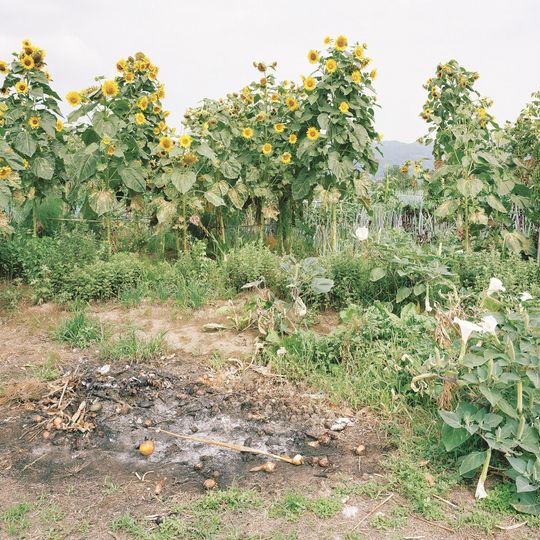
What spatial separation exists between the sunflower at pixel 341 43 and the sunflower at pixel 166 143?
169cm

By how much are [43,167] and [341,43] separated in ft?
9.59

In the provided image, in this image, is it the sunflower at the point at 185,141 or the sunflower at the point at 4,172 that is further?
the sunflower at the point at 185,141

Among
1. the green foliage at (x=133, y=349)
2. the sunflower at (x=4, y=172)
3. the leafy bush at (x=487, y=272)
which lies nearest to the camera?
the green foliage at (x=133, y=349)

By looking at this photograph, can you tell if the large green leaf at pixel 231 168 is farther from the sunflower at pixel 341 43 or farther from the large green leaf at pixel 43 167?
the large green leaf at pixel 43 167

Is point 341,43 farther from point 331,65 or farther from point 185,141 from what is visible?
point 185,141

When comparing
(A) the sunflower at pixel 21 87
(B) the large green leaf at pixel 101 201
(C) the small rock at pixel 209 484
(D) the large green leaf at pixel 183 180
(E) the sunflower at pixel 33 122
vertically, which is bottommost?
(C) the small rock at pixel 209 484

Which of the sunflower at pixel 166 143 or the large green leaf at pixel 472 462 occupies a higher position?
the sunflower at pixel 166 143

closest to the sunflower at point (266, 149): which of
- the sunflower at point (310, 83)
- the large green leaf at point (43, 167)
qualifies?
the sunflower at point (310, 83)

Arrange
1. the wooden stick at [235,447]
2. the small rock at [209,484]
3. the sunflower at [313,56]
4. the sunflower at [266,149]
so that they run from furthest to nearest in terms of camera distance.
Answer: the sunflower at [266,149], the sunflower at [313,56], the wooden stick at [235,447], the small rock at [209,484]

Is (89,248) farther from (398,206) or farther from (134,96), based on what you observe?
(398,206)

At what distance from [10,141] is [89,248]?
1.38 meters

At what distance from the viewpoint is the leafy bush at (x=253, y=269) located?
16.1 ft

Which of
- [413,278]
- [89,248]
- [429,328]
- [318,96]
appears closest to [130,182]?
[89,248]

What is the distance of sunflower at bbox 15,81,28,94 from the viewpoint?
570 cm
